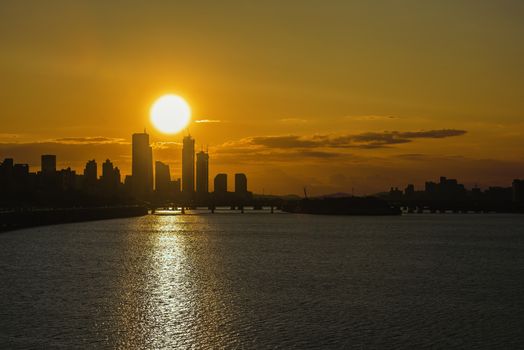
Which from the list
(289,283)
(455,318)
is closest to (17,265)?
(289,283)

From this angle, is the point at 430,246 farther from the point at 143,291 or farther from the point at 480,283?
the point at 143,291

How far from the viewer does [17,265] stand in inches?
3093

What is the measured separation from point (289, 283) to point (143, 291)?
1295 cm

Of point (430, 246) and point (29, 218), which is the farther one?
point (29, 218)

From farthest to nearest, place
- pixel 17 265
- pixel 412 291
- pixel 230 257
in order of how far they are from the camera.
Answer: pixel 230 257 < pixel 17 265 < pixel 412 291

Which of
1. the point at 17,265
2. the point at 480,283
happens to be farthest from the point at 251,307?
the point at 17,265

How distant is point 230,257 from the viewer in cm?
9456

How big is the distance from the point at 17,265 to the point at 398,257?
4835cm

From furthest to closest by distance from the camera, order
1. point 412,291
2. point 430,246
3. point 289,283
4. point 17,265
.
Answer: point 430,246 < point 17,265 < point 289,283 < point 412,291

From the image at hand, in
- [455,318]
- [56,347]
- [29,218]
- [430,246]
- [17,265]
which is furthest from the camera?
[29,218]

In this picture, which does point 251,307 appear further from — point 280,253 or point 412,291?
point 280,253

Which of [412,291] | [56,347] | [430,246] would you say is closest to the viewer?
[56,347]

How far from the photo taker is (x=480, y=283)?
211ft

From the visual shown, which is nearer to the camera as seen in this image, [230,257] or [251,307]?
[251,307]
